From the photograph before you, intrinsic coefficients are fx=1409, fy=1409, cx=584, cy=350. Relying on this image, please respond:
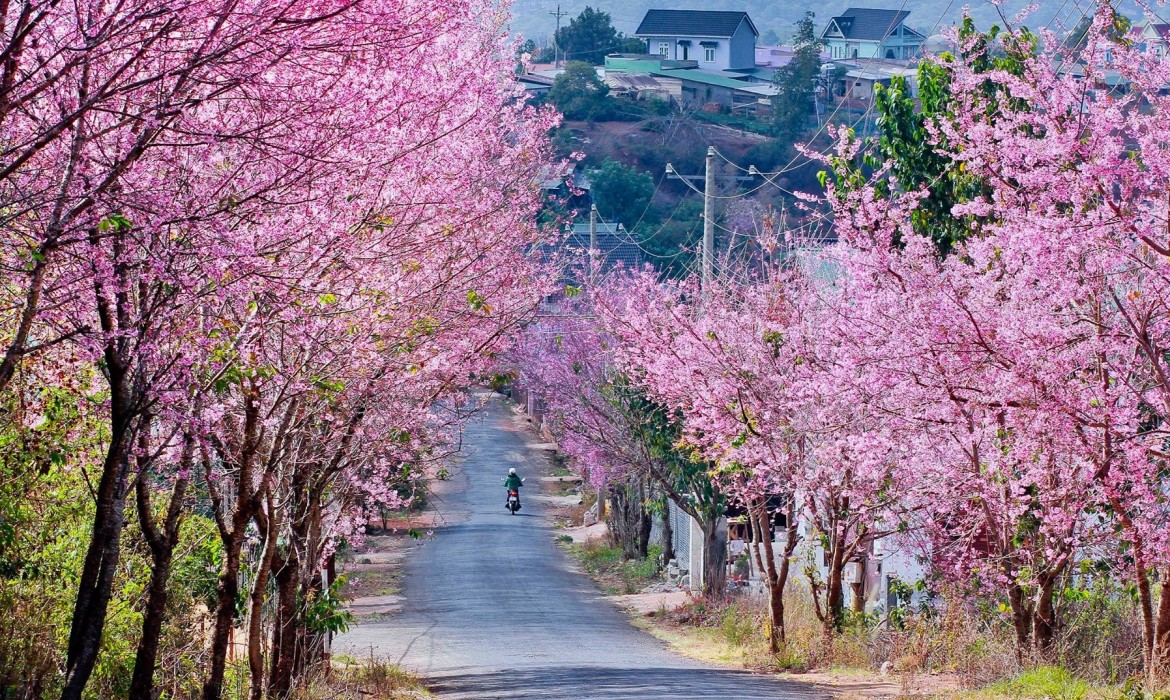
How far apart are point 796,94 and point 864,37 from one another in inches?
1125

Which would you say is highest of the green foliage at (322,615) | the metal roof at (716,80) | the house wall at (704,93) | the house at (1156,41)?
the metal roof at (716,80)

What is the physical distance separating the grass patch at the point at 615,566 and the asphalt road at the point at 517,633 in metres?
0.55

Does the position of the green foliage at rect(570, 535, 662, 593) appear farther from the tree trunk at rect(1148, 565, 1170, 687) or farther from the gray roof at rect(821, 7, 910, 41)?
the gray roof at rect(821, 7, 910, 41)

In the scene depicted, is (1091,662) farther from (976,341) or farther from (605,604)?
(605,604)

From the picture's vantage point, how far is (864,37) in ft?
332

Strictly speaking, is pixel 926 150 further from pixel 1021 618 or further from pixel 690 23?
pixel 690 23

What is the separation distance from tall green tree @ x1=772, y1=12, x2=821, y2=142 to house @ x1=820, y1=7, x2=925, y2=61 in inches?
864

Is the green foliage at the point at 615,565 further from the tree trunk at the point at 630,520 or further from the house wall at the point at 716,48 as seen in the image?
the house wall at the point at 716,48

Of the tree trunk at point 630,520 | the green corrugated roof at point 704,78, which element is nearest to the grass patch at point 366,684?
the tree trunk at point 630,520

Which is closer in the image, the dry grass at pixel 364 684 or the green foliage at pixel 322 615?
the green foliage at pixel 322 615

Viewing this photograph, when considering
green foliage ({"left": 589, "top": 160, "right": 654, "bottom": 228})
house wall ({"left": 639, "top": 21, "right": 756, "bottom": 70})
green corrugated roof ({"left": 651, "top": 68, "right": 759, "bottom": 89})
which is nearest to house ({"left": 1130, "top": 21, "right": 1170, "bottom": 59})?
green foliage ({"left": 589, "top": 160, "right": 654, "bottom": 228})

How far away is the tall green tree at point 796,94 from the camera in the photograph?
75.3 metres

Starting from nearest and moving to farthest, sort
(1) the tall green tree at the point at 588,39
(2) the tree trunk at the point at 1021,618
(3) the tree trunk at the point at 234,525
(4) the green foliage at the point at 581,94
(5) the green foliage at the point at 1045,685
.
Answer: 1. (3) the tree trunk at the point at 234,525
2. (5) the green foliage at the point at 1045,685
3. (2) the tree trunk at the point at 1021,618
4. (4) the green foliage at the point at 581,94
5. (1) the tall green tree at the point at 588,39

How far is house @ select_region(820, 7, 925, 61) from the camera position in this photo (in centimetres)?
9988
